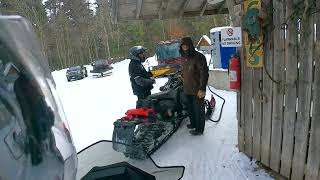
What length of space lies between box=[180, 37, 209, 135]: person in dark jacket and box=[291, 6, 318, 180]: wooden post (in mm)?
2602

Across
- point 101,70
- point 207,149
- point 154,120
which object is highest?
Answer: point 154,120

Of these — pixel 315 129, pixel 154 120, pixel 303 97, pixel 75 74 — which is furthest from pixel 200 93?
pixel 75 74

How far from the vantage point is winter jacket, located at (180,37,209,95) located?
611 cm

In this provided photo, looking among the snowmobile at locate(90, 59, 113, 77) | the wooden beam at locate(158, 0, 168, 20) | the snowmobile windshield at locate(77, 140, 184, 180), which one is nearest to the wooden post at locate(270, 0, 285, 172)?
the snowmobile windshield at locate(77, 140, 184, 180)

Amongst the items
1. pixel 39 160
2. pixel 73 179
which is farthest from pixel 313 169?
pixel 39 160

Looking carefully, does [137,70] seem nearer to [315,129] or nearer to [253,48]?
[253,48]

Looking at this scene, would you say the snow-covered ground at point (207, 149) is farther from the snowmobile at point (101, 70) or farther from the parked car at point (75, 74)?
the parked car at point (75, 74)

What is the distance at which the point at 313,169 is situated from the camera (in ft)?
11.1

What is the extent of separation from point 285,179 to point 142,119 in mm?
2422

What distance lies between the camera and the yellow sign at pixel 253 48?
4.09 m

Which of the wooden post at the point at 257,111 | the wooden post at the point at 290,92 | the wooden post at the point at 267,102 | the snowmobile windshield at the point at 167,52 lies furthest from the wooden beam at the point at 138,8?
the snowmobile windshield at the point at 167,52

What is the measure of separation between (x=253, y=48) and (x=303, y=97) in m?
1.07

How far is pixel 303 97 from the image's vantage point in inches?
135

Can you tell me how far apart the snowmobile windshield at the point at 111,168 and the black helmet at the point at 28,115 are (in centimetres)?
27
